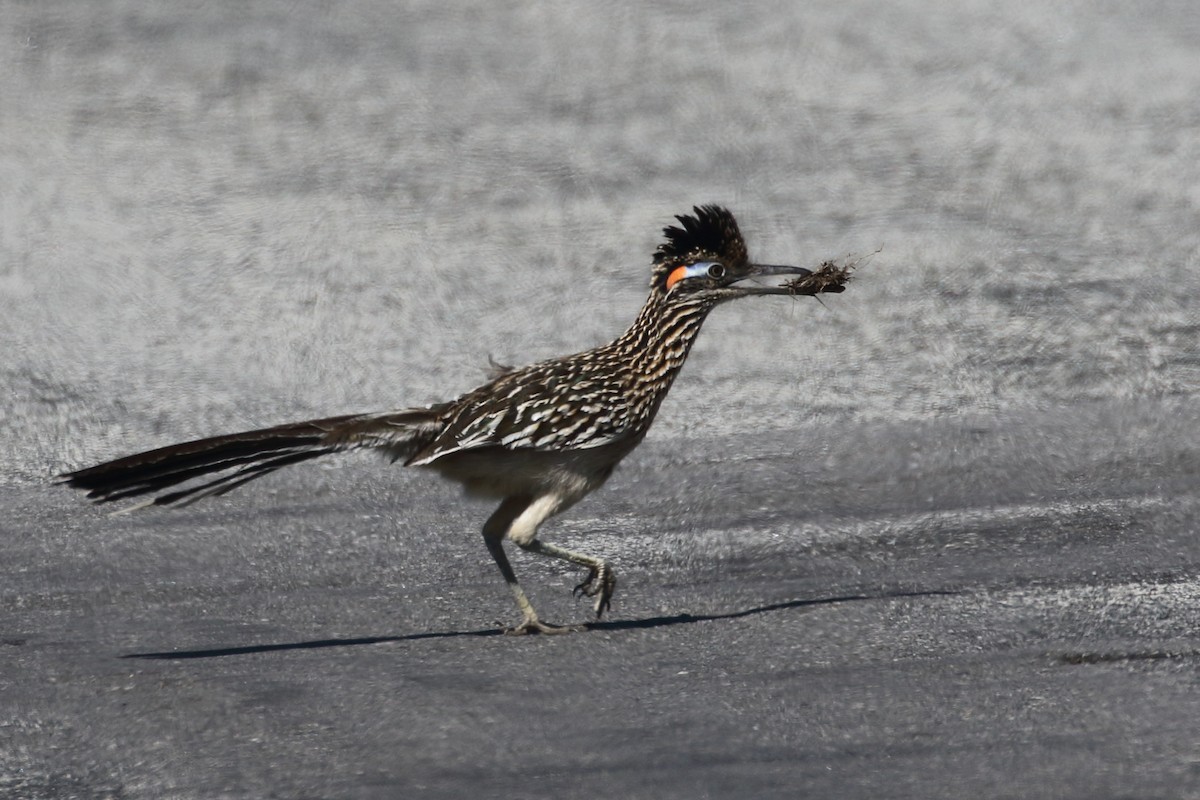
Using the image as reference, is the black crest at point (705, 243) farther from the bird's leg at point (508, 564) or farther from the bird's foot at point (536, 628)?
the bird's foot at point (536, 628)

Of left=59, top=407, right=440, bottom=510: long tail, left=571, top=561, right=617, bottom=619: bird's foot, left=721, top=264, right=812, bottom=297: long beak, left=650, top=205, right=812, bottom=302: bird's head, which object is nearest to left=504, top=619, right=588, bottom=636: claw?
left=571, top=561, right=617, bottom=619: bird's foot

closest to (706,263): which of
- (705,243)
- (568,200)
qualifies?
(705,243)

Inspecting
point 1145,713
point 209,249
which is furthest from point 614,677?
point 209,249

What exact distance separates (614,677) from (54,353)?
8085 mm

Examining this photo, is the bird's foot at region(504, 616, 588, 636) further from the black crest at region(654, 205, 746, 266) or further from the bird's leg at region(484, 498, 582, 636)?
the black crest at region(654, 205, 746, 266)

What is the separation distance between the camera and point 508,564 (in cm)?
748

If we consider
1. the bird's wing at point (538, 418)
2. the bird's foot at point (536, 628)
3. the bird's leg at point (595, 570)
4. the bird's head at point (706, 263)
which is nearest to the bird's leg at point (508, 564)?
the bird's foot at point (536, 628)

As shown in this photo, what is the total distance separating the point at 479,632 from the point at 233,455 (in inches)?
43.8

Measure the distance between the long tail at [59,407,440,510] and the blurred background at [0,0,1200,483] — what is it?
5.27m

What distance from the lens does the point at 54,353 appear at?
13758mm

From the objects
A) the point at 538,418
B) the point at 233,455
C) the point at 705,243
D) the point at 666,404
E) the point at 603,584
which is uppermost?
the point at 705,243

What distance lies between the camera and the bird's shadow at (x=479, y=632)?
738 cm

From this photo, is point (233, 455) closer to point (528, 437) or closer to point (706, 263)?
point (528, 437)

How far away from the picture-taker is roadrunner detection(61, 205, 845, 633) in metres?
7.23
